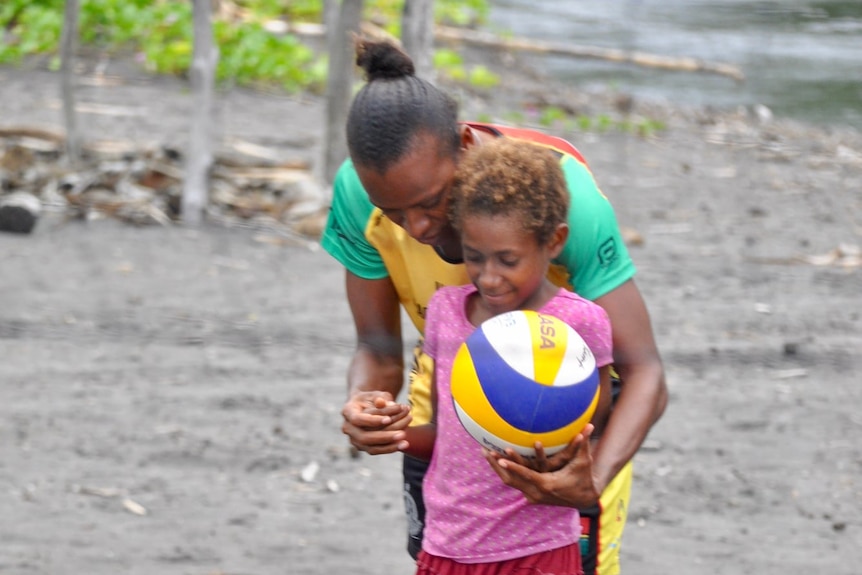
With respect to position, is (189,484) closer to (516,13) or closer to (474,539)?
(474,539)

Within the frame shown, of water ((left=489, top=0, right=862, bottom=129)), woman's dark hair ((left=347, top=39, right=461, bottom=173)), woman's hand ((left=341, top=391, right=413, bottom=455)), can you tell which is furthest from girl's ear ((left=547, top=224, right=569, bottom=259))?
water ((left=489, top=0, right=862, bottom=129))

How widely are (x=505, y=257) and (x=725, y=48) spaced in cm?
1345

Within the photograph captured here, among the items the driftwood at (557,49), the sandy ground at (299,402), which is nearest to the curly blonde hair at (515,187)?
the sandy ground at (299,402)

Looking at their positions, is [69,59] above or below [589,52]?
above

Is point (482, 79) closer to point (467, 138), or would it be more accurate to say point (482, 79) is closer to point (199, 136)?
point (199, 136)

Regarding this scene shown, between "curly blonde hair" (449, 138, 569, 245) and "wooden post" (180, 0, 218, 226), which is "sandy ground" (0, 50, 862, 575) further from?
"curly blonde hair" (449, 138, 569, 245)

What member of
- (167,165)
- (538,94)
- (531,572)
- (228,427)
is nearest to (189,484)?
(228,427)

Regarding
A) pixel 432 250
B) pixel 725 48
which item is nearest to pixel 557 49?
pixel 725 48

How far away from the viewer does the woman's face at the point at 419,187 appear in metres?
2.40

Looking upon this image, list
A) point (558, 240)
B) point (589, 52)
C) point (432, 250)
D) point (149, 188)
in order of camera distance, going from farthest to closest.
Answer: point (589, 52), point (149, 188), point (432, 250), point (558, 240)

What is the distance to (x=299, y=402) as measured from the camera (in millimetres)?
5473

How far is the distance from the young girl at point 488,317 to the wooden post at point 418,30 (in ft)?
15.3

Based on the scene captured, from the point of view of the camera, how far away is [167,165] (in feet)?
27.5

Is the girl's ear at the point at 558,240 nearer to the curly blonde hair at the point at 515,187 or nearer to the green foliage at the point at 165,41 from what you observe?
the curly blonde hair at the point at 515,187
